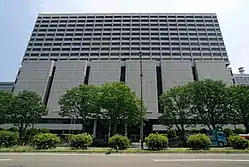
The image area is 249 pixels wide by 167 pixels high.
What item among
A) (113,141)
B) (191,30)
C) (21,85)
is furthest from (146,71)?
(113,141)

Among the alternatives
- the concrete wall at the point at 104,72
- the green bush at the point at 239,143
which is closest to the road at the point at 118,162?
the green bush at the point at 239,143

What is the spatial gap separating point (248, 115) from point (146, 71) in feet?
97.9

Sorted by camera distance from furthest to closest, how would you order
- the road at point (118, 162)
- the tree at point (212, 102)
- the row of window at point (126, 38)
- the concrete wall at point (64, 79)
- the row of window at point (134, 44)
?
the row of window at point (126, 38) → the row of window at point (134, 44) → the concrete wall at point (64, 79) → the tree at point (212, 102) → the road at point (118, 162)

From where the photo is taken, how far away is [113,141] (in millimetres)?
18141

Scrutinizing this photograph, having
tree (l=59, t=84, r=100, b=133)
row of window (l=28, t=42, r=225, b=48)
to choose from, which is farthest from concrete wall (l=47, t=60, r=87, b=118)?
row of window (l=28, t=42, r=225, b=48)

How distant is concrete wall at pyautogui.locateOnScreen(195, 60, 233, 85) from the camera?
6341cm

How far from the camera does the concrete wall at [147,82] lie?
56.1m

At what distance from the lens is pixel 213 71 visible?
65.4 meters

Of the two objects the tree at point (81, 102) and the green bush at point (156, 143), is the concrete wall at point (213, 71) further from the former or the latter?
the green bush at point (156, 143)

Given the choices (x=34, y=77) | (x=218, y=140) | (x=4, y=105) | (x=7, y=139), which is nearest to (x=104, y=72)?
(x=34, y=77)

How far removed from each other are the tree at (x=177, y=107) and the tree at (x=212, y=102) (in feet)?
4.49

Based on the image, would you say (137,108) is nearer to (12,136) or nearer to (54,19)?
(12,136)

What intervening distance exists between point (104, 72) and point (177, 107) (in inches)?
1145

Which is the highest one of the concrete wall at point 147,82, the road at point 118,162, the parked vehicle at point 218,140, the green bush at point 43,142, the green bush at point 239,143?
the concrete wall at point 147,82
